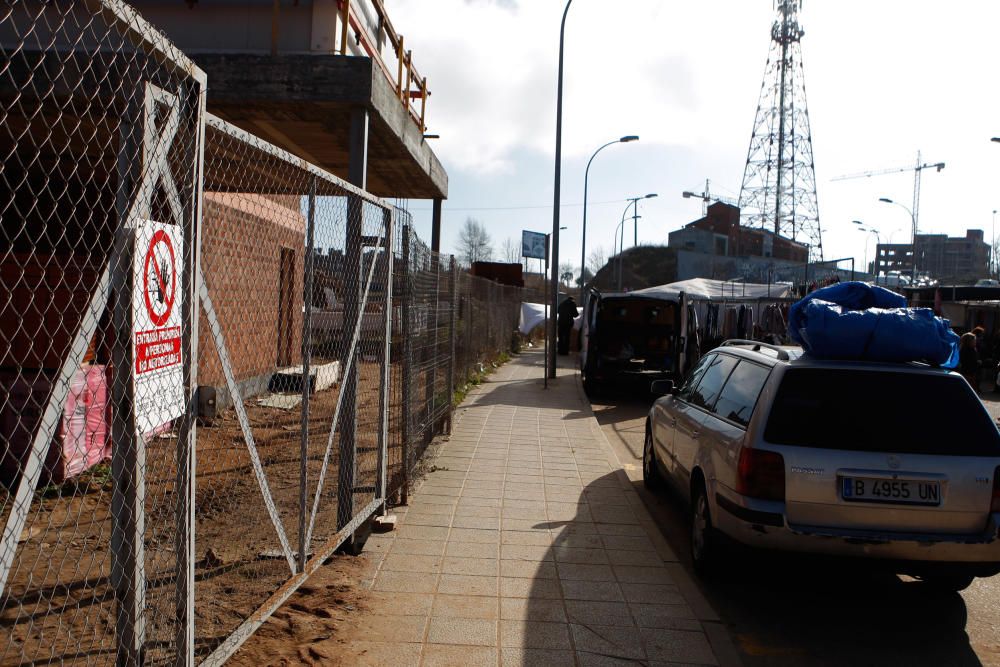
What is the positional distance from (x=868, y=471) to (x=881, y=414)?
40cm

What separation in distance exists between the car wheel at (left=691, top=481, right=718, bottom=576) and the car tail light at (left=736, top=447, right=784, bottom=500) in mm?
575

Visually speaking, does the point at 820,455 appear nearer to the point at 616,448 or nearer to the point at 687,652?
the point at 687,652

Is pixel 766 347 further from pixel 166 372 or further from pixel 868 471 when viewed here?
pixel 166 372

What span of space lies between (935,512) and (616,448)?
6295 mm

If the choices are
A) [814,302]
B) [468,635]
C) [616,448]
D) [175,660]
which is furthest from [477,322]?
[175,660]

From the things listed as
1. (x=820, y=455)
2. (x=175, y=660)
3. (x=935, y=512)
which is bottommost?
(x=175, y=660)

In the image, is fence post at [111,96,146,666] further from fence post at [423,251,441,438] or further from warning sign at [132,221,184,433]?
fence post at [423,251,441,438]

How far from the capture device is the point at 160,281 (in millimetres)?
2516

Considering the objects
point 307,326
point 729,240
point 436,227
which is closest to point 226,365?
point 307,326

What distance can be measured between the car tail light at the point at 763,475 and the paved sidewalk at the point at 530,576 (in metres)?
0.80

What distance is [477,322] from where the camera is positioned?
15961mm

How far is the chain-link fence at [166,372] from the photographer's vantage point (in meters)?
2.40

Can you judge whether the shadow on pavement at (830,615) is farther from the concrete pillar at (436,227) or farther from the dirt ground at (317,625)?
the concrete pillar at (436,227)

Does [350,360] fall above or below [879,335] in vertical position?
below
